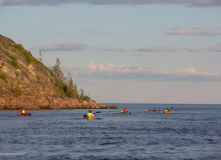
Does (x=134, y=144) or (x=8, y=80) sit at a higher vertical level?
(x=8, y=80)

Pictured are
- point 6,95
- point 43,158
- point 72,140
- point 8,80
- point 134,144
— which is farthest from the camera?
point 8,80

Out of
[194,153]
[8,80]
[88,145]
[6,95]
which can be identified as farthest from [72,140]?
[8,80]

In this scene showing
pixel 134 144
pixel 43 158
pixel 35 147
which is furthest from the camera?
pixel 134 144

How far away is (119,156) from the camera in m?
44.9

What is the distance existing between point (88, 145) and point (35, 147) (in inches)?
303

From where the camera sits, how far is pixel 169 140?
6072cm

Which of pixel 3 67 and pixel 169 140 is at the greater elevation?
pixel 3 67

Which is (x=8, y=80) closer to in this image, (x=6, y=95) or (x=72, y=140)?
(x=6, y=95)

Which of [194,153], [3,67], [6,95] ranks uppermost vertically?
[3,67]

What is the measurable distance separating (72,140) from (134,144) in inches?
413

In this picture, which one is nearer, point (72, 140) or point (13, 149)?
point (13, 149)

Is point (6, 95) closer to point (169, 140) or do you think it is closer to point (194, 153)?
point (169, 140)

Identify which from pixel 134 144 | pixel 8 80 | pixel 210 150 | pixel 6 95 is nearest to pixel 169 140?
pixel 134 144

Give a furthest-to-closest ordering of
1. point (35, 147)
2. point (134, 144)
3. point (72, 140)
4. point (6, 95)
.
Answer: point (6, 95)
point (72, 140)
point (134, 144)
point (35, 147)
